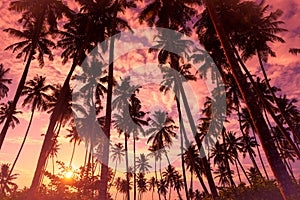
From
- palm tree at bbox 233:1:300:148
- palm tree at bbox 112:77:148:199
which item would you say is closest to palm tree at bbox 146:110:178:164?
palm tree at bbox 112:77:148:199

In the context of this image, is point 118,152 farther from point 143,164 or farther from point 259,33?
point 259,33

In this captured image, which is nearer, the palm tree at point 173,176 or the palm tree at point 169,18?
the palm tree at point 169,18

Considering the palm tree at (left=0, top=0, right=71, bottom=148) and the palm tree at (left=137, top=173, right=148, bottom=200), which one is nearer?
the palm tree at (left=0, top=0, right=71, bottom=148)

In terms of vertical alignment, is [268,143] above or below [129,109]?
below

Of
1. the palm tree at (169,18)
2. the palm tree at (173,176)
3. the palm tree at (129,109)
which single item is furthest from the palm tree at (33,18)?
the palm tree at (173,176)

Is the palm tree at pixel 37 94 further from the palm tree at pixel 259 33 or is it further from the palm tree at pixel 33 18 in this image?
the palm tree at pixel 259 33

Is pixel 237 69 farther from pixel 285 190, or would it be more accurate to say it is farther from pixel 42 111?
pixel 42 111

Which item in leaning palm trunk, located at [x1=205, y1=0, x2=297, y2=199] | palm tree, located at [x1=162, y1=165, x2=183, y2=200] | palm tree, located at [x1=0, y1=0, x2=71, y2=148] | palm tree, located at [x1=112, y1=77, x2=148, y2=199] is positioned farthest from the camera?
palm tree, located at [x1=162, y1=165, x2=183, y2=200]

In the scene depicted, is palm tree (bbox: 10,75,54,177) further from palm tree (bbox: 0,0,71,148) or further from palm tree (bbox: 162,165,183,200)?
palm tree (bbox: 162,165,183,200)

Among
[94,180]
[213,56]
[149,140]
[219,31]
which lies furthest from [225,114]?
[219,31]

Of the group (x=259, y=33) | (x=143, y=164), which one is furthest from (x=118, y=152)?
(x=259, y=33)

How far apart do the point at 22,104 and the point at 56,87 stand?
6.75 meters

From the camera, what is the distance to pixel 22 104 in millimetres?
35844

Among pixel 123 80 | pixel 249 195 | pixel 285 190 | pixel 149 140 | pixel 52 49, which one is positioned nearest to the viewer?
pixel 285 190
